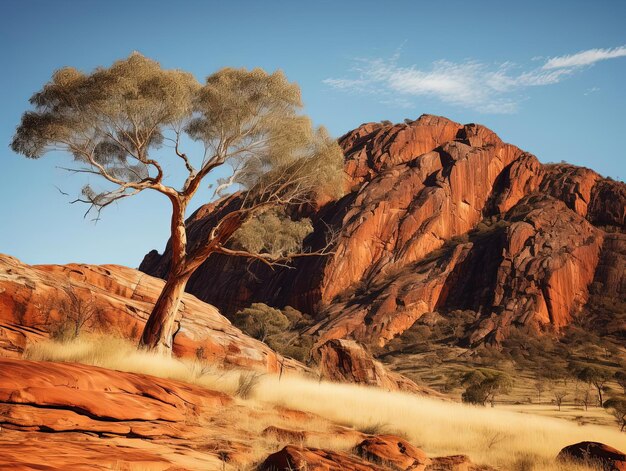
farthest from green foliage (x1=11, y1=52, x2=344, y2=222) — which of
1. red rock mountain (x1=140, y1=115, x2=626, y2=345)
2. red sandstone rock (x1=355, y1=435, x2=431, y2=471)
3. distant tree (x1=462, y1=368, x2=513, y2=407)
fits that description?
red rock mountain (x1=140, y1=115, x2=626, y2=345)

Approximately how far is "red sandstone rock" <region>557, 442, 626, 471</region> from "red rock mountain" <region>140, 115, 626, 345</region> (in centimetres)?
5641

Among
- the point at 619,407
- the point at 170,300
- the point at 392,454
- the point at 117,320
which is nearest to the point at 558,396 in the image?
the point at 619,407

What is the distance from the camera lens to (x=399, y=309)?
7312cm

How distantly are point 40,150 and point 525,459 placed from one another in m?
15.3

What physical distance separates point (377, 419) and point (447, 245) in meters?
81.6

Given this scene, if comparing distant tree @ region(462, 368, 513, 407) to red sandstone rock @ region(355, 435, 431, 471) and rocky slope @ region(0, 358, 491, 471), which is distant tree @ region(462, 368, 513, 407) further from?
rocky slope @ region(0, 358, 491, 471)

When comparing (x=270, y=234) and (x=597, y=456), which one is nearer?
(x=597, y=456)

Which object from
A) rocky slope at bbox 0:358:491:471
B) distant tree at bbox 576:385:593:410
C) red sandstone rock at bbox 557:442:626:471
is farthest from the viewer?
distant tree at bbox 576:385:593:410

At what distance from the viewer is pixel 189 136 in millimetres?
17344

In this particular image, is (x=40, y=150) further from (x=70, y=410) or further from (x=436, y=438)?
(x=436, y=438)

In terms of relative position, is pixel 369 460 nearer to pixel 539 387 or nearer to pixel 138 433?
pixel 138 433

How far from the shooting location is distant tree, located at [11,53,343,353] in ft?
49.1

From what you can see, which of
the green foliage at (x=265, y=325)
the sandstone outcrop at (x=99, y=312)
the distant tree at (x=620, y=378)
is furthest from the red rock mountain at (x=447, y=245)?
the sandstone outcrop at (x=99, y=312)

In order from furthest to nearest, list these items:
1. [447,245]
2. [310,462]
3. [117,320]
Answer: [447,245]
[117,320]
[310,462]
